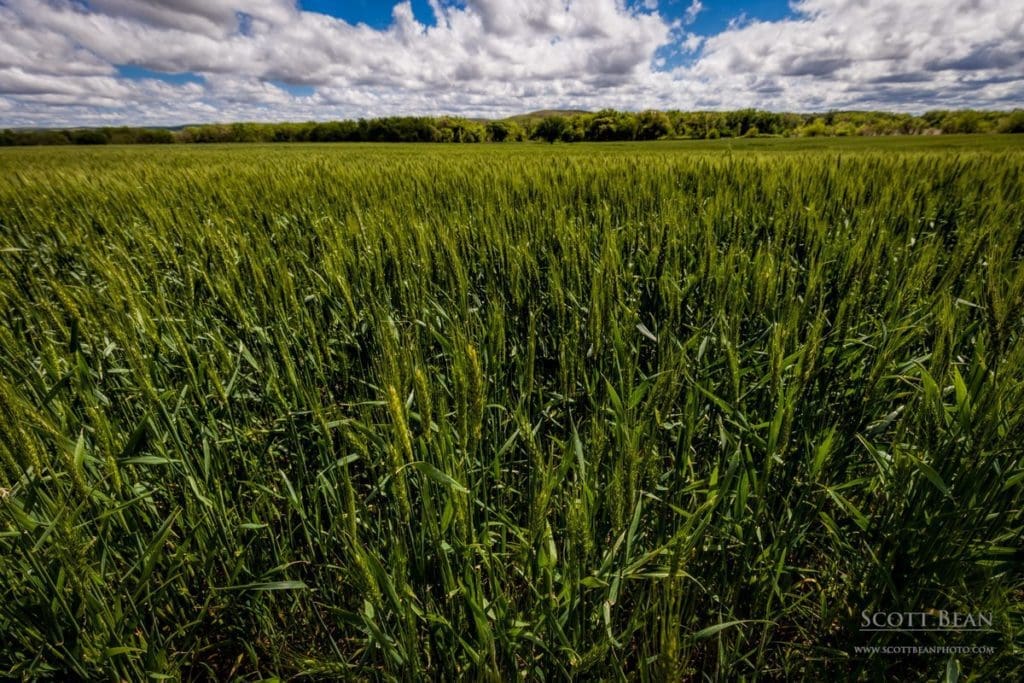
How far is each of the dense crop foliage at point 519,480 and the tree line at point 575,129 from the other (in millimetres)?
55060

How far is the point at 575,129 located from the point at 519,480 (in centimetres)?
5990

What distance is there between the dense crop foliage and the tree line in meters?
55.1

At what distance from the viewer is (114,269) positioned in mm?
1494

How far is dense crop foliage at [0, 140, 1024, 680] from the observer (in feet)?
2.97

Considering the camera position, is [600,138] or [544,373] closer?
[544,373]

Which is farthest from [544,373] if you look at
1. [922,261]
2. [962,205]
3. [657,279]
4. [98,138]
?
[98,138]

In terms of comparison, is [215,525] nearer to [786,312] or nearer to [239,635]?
[239,635]

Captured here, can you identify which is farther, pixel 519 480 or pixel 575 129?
pixel 575 129

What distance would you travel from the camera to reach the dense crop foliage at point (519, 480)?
35.6 inches

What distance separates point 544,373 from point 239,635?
1.52 metres

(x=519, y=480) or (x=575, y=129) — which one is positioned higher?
(x=575, y=129)

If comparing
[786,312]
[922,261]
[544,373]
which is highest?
[922,261]

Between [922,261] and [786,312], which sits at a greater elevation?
[922,261]

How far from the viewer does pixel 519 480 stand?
5.50 ft
